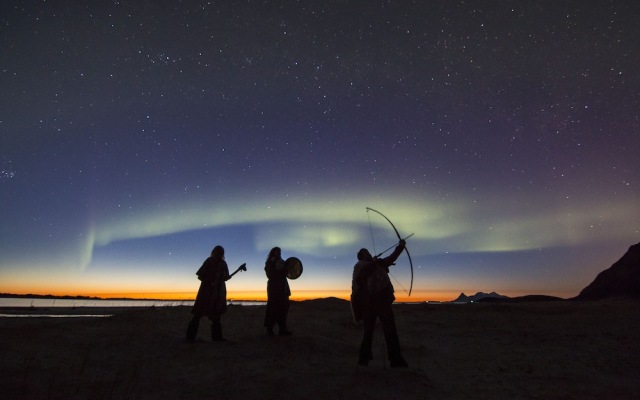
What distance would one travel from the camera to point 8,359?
343 inches

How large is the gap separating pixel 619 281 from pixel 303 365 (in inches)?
2012

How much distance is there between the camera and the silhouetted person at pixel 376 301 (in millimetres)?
8742

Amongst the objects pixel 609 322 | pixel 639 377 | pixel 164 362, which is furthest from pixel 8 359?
pixel 609 322

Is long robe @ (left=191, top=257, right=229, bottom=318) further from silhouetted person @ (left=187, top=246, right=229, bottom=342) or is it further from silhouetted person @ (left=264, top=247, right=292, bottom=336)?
silhouetted person @ (left=264, top=247, right=292, bottom=336)

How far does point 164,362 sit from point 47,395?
2.72 m

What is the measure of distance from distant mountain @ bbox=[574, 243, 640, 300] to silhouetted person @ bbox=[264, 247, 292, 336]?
139 feet

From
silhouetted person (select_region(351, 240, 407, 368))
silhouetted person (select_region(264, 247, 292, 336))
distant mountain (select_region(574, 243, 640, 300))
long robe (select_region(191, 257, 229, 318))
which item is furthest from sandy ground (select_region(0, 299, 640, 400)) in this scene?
distant mountain (select_region(574, 243, 640, 300))

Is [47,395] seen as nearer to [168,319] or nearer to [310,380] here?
[310,380]

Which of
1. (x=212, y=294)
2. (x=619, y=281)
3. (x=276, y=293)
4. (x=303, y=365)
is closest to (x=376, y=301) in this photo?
(x=303, y=365)

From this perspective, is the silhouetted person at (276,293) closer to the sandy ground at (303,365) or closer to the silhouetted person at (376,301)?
the sandy ground at (303,365)

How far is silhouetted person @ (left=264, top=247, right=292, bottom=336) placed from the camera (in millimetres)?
12578

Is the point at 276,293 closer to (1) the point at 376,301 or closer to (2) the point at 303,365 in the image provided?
(2) the point at 303,365

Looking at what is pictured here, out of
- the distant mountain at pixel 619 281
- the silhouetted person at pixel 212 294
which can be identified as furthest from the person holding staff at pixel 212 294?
the distant mountain at pixel 619 281

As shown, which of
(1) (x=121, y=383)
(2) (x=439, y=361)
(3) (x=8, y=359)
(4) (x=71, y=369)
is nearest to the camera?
(1) (x=121, y=383)
